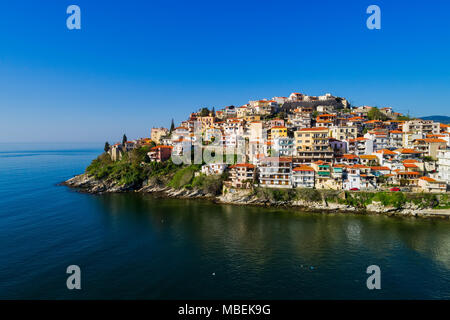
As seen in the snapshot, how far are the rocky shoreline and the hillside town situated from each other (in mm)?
2494

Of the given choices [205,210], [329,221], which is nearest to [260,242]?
[329,221]

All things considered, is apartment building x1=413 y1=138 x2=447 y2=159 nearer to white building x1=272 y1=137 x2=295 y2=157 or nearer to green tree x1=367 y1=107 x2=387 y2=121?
green tree x1=367 y1=107 x2=387 y2=121

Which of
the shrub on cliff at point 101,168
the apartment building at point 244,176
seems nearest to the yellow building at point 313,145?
the apartment building at point 244,176

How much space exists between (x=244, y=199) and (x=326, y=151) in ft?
51.8

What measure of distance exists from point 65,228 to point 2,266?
24.1ft

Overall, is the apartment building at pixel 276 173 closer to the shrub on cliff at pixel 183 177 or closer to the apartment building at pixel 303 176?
the apartment building at pixel 303 176

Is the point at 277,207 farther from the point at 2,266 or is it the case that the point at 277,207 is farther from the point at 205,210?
the point at 2,266

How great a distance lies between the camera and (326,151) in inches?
1467

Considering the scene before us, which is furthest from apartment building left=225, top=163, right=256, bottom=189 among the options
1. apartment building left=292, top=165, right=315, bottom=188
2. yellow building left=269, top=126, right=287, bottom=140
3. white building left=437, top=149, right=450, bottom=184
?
white building left=437, top=149, right=450, bottom=184

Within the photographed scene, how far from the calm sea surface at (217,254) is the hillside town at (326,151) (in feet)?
22.0

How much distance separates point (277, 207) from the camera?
33.2 meters

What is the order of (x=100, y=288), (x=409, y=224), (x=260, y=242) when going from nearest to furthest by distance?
(x=100, y=288) → (x=260, y=242) → (x=409, y=224)

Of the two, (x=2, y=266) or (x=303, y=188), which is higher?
(x=303, y=188)

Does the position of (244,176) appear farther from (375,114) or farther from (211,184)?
(375,114)
